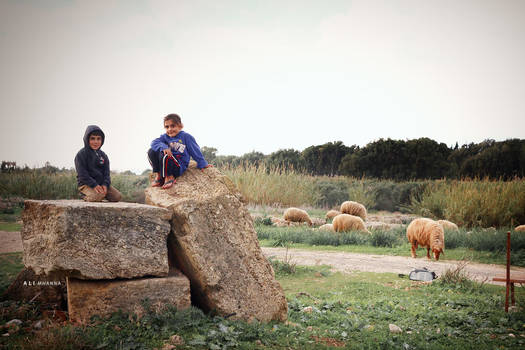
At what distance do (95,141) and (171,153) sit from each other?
1.56m

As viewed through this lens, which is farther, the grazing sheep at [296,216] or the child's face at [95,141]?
the grazing sheep at [296,216]

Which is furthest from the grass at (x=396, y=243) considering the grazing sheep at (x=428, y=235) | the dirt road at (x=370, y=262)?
the dirt road at (x=370, y=262)

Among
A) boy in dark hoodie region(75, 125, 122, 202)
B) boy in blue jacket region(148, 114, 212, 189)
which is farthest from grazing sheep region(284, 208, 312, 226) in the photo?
boy in dark hoodie region(75, 125, 122, 202)

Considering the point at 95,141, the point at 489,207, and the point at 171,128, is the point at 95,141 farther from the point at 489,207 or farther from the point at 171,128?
the point at 489,207

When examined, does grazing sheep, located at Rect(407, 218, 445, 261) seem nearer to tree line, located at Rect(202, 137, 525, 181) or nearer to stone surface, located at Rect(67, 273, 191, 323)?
stone surface, located at Rect(67, 273, 191, 323)

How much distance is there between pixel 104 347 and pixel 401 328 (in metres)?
3.52

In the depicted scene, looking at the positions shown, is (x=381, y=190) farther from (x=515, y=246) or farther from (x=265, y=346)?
(x=265, y=346)

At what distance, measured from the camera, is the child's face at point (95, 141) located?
605 centimetres

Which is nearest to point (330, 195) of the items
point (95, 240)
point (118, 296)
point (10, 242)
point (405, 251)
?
point (405, 251)

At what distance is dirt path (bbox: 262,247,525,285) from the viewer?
335 inches

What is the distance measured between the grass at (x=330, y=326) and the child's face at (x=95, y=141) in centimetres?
253

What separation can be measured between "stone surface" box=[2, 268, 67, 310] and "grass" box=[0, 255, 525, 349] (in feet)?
0.80

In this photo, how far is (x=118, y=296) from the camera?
4.19m

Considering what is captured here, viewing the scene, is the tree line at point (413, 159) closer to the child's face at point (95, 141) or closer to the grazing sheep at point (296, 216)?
the grazing sheep at point (296, 216)
